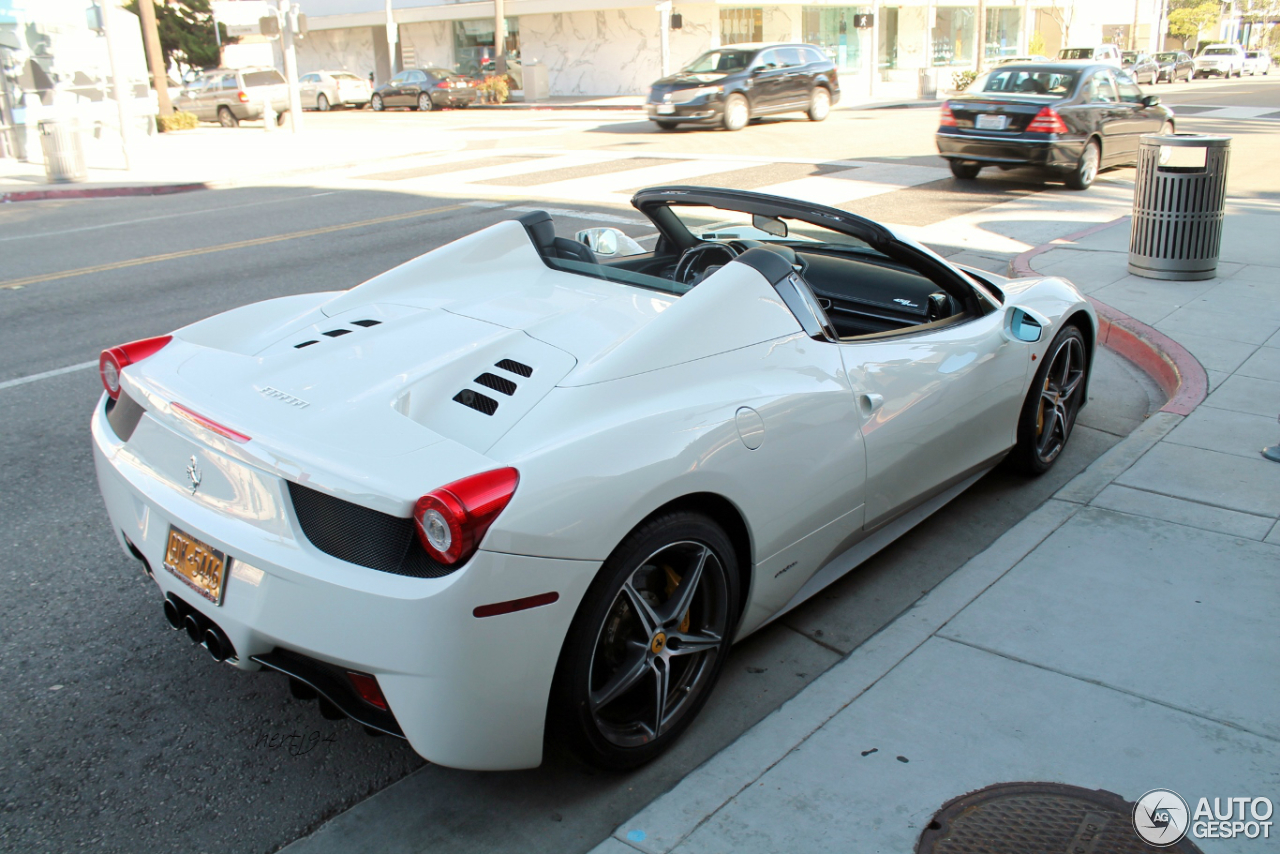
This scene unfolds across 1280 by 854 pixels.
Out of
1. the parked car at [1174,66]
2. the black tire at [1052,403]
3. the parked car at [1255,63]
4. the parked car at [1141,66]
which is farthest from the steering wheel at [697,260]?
the parked car at [1255,63]

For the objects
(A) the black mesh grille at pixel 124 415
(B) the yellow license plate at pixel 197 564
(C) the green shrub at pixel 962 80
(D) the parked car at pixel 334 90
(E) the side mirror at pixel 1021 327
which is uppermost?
(D) the parked car at pixel 334 90

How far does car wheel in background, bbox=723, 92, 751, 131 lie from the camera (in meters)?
23.1

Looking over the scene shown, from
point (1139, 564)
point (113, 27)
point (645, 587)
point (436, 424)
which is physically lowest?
point (1139, 564)

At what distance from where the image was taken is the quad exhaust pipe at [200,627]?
2.71m

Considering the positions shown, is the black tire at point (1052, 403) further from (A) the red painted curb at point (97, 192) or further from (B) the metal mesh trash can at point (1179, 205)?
(A) the red painted curb at point (97, 192)

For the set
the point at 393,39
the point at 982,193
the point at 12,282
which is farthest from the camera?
the point at 393,39

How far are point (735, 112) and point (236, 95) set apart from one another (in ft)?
59.9

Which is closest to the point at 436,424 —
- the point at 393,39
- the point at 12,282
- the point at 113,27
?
the point at 12,282

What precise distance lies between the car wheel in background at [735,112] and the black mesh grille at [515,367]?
69.6ft

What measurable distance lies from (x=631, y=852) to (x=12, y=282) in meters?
9.61

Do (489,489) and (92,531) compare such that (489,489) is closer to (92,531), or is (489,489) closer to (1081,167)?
(92,531)

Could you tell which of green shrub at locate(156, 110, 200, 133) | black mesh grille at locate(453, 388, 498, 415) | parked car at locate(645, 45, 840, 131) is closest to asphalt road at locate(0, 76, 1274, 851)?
black mesh grille at locate(453, 388, 498, 415)

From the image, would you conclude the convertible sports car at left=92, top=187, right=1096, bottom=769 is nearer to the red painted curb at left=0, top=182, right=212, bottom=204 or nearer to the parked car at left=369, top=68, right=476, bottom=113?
the red painted curb at left=0, top=182, right=212, bottom=204

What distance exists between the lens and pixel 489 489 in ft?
7.84
